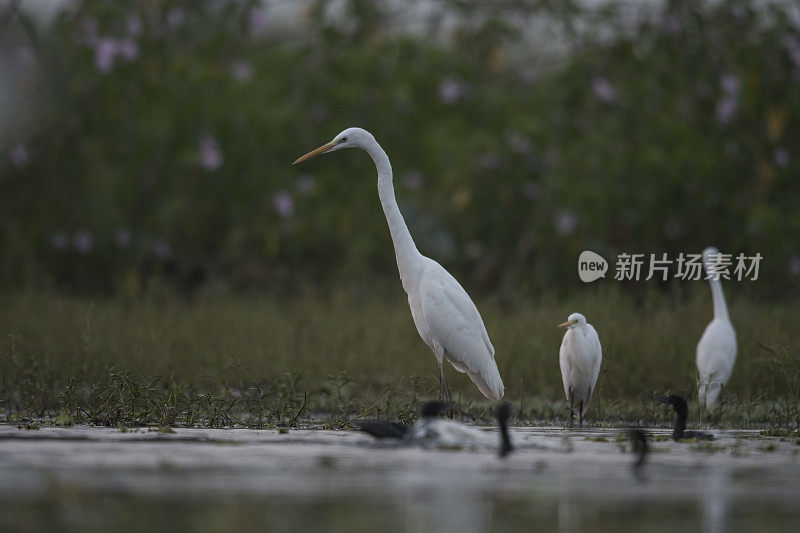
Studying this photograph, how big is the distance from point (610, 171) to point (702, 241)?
1285 millimetres

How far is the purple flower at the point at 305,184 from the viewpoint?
14.1 meters

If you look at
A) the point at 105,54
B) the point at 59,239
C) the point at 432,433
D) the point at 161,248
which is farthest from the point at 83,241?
the point at 432,433

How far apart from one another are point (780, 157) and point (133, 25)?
23.7 ft

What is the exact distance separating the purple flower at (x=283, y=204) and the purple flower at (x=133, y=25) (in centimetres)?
229

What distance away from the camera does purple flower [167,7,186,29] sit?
13406 mm

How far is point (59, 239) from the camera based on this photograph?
13094mm

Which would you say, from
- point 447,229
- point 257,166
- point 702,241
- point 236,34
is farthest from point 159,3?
point 702,241

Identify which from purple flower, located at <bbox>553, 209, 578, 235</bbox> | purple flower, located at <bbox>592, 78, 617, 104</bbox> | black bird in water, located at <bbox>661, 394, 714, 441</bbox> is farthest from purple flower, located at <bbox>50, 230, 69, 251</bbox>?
black bird in water, located at <bbox>661, 394, 714, 441</bbox>

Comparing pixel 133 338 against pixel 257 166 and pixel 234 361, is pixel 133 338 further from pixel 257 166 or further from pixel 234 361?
pixel 257 166

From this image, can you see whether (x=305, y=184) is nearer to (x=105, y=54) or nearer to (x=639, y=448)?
(x=105, y=54)

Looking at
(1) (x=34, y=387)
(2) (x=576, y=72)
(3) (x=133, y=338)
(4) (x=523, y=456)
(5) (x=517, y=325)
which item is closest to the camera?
(4) (x=523, y=456)

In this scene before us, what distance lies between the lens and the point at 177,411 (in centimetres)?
670

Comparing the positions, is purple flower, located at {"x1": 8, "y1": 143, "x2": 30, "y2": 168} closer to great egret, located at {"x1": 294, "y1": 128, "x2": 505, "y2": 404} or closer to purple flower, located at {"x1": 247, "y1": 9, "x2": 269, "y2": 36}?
purple flower, located at {"x1": 247, "y1": 9, "x2": 269, "y2": 36}

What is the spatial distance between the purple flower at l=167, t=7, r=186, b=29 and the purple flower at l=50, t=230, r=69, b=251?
2.55m
